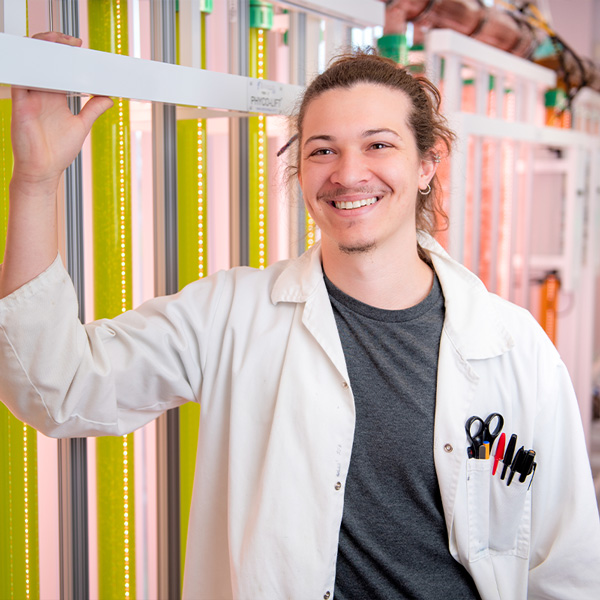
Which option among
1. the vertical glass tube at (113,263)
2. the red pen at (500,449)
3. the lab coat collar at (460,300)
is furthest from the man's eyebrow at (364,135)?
the red pen at (500,449)

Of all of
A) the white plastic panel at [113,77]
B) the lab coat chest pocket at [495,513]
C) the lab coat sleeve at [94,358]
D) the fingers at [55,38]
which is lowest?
the lab coat chest pocket at [495,513]

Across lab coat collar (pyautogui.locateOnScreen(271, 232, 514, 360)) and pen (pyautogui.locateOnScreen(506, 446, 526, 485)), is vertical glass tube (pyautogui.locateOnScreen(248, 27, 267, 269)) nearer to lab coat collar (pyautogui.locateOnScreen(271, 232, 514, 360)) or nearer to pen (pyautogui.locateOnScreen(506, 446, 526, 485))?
lab coat collar (pyautogui.locateOnScreen(271, 232, 514, 360))

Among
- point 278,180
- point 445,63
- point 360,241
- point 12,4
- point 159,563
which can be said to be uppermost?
point 445,63

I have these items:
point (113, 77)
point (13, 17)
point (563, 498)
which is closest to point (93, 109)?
point (113, 77)

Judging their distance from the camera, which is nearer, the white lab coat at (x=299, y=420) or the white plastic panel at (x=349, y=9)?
the white lab coat at (x=299, y=420)

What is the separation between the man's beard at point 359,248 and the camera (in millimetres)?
1405

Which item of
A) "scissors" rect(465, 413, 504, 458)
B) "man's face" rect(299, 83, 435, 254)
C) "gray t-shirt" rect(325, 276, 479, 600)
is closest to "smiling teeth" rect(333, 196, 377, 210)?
"man's face" rect(299, 83, 435, 254)

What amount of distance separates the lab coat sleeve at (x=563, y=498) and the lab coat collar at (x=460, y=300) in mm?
123

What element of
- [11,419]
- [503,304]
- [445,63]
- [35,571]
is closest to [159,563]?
[35,571]

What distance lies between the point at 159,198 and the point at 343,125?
1.35 ft

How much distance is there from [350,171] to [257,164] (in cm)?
37

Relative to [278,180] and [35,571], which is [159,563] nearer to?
[35,571]

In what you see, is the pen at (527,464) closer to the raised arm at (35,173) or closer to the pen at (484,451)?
the pen at (484,451)

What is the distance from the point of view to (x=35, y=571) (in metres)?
1.44
